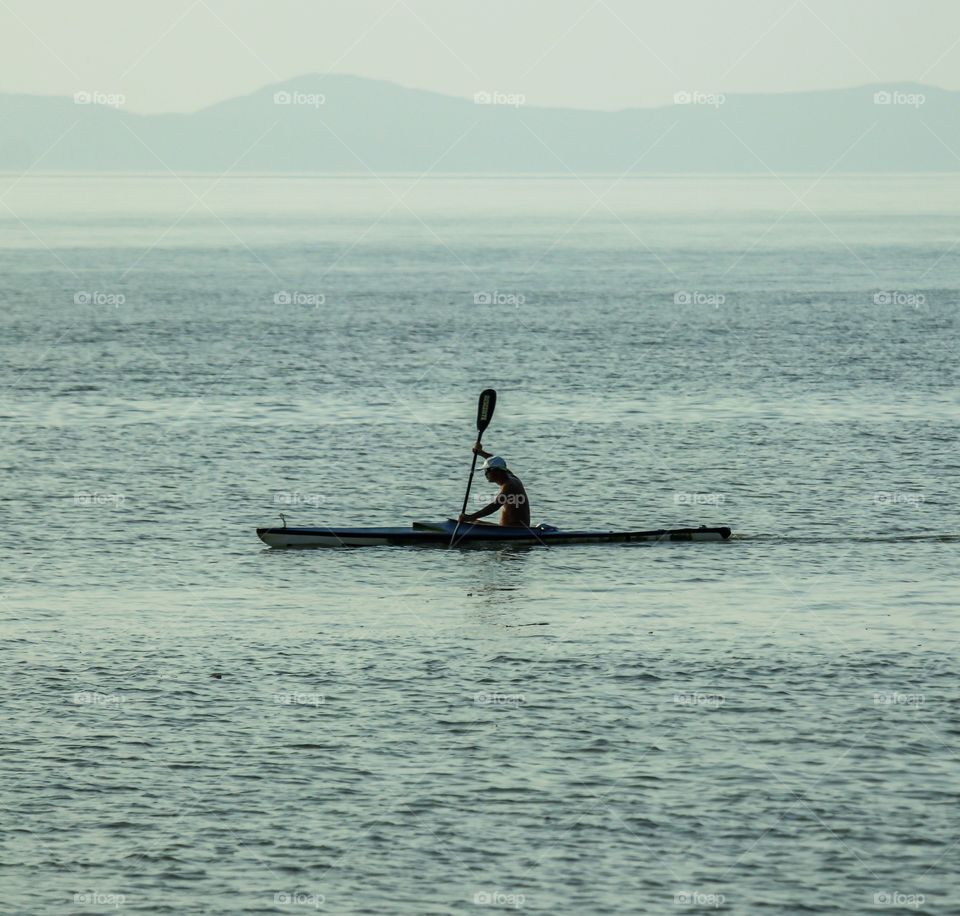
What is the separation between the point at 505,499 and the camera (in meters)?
31.0

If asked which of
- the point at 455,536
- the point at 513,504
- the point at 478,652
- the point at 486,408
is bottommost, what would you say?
the point at 478,652

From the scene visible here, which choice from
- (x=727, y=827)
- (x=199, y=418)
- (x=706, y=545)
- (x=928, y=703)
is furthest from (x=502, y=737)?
(x=199, y=418)

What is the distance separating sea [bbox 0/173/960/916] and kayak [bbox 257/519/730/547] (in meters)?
0.22

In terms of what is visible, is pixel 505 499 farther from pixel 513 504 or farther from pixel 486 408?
pixel 486 408

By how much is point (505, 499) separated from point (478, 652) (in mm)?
6684

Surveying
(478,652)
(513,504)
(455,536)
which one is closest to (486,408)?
(513,504)

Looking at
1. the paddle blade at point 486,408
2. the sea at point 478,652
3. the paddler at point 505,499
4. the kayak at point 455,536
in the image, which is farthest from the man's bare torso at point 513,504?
the paddle blade at point 486,408

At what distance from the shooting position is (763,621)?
26.1m

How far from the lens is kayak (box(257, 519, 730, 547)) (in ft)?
102

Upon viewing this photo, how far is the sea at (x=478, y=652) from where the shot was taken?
1777 centimetres

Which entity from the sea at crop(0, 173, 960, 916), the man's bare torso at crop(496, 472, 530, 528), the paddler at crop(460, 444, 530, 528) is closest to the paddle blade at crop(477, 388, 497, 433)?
the paddler at crop(460, 444, 530, 528)

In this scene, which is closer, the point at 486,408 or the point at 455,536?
the point at 455,536

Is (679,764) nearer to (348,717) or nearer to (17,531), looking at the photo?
(348,717)

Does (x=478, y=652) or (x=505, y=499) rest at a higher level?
(x=505, y=499)
